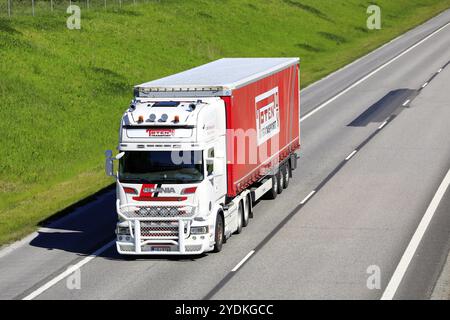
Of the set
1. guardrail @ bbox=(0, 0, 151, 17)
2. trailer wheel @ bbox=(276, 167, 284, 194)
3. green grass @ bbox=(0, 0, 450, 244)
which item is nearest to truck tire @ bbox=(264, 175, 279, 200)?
trailer wheel @ bbox=(276, 167, 284, 194)

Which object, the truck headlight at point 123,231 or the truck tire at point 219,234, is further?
the truck tire at point 219,234

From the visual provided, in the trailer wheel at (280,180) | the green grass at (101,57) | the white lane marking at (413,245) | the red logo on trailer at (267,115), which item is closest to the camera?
the white lane marking at (413,245)

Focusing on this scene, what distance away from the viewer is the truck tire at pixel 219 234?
89.3ft

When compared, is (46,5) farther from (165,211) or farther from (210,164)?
(165,211)

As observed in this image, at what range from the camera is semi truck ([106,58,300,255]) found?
1030 inches

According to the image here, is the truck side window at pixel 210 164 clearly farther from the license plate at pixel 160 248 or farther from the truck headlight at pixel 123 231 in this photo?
the truck headlight at pixel 123 231

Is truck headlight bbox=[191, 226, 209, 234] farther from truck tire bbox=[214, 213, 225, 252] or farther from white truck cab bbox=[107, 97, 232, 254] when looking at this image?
truck tire bbox=[214, 213, 225, 252]

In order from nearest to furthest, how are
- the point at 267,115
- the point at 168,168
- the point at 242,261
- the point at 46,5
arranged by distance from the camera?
the point at 168,168 < the point at 242,261 < the point at 267,115 < the point at 46,5

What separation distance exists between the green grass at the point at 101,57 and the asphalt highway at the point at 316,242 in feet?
10.9

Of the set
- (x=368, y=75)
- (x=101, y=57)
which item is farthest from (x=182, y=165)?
(x=368, y=75)

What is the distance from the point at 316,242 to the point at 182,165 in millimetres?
4569

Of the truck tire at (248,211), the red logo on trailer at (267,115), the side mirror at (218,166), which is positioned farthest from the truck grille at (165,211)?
the red logo on trailer at (267,115)

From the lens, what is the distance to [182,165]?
26344 millimetres

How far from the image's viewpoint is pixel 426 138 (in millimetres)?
43781
